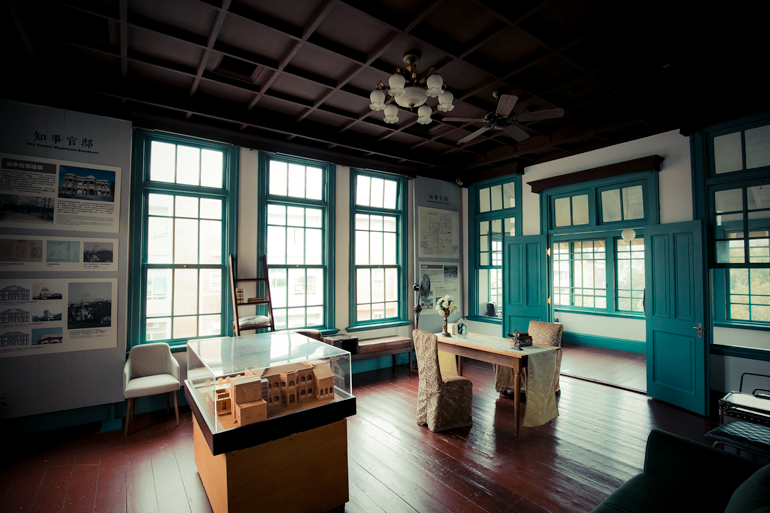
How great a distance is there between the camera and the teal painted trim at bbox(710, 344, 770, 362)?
4.34 m

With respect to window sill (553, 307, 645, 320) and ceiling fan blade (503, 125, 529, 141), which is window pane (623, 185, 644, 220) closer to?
ceiling fan blade (503, 125, 529, 141)

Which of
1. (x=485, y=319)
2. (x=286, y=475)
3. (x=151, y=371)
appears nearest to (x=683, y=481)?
(x=286, y=475)

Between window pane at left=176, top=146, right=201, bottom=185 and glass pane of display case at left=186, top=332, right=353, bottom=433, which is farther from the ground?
window pane at left=176, top=146, right=201, bottom=185

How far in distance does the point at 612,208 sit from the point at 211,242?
6276mm

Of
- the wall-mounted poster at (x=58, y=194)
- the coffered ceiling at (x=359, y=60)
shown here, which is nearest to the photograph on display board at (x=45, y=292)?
the wall-mounted poster at (x=58, y=194)

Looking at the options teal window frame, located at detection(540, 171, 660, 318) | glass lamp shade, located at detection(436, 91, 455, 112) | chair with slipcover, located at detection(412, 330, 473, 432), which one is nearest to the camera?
glass lamp shade, located at detection(436, 91, 455, 112)

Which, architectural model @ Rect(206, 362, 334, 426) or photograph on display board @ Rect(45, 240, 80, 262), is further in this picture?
photograph on display board @ Rect(45, 240, 80, 262)

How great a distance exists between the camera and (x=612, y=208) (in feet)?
19.6

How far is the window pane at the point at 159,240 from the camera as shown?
487 centimetres

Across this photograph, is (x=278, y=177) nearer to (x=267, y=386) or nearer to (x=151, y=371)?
(x=151, y=371)

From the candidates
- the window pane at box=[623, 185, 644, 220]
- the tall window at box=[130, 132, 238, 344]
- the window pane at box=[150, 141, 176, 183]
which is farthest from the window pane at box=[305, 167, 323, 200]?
the window pane at box=[623, 185, 644, 220]

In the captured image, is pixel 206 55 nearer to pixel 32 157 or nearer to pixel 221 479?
pixel 32 157

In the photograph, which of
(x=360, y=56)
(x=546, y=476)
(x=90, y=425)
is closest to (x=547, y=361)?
(x=546, y=476)

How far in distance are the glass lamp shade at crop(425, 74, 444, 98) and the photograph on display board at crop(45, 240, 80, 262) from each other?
4318mm
